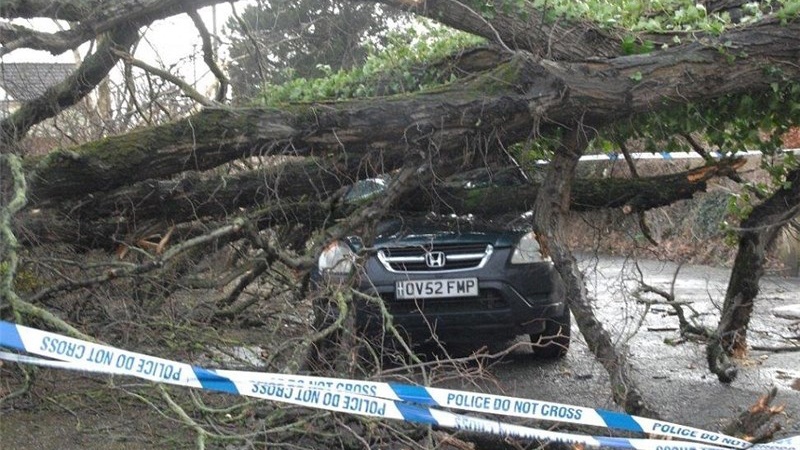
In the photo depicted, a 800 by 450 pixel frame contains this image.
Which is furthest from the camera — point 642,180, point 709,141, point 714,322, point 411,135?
point 714,322

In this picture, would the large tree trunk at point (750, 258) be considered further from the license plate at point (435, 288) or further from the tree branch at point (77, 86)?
the tree branch at point (77, 86)

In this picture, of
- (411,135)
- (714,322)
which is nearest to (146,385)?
(411,135)

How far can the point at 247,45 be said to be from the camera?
28.7 feet

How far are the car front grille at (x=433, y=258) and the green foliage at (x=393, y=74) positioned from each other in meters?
1.16

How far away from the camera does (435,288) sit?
Result: 7270mm

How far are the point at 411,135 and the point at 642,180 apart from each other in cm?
244

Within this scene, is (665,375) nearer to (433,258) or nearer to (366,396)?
(433,258)

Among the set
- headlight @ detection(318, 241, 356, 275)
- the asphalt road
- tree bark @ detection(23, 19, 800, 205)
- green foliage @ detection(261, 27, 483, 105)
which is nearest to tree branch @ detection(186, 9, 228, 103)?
green foliage @ detection(261, 27, 483, 105)

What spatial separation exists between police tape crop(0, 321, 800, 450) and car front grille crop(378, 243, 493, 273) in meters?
2.35

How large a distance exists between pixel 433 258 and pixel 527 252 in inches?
28.9

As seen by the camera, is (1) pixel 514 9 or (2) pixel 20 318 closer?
(2) pixel 20 318

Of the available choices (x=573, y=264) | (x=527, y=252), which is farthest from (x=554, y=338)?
(x=573, y=264)

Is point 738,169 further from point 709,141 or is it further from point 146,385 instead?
point 146,385

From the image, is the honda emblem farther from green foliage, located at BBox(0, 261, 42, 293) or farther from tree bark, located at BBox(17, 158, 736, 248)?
green foliage, located at BBox(0, 261, 42, 293)
